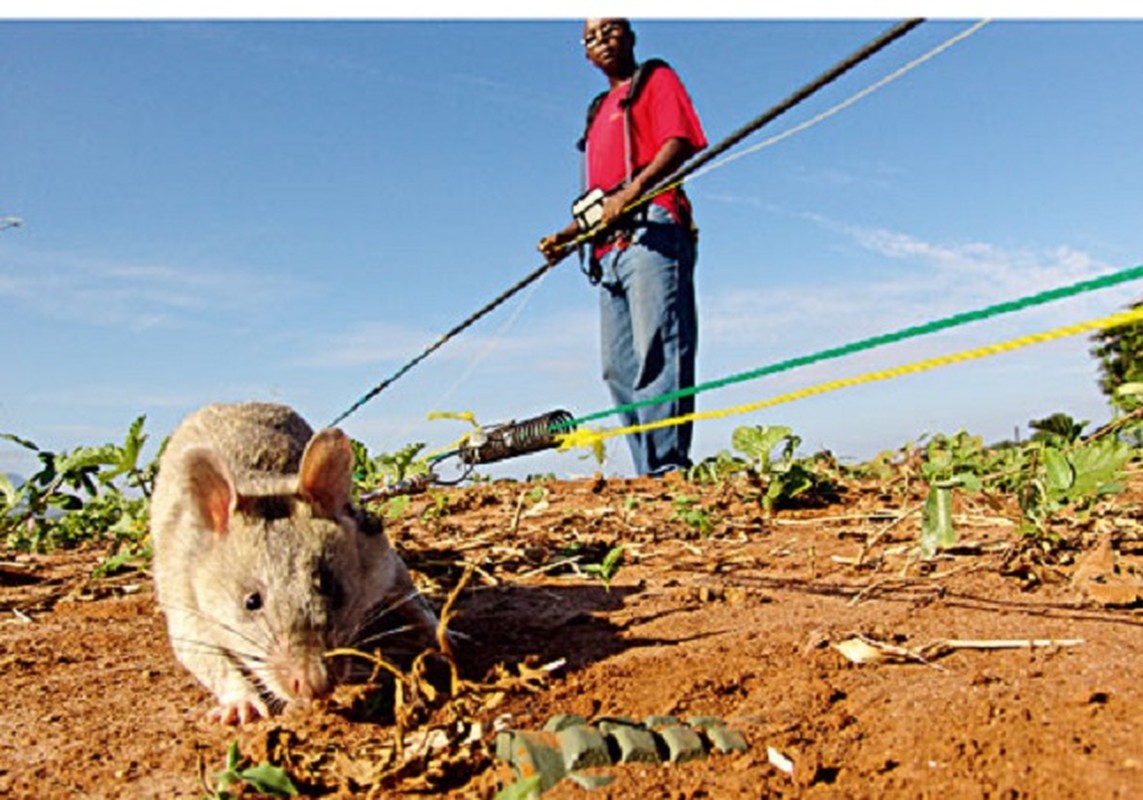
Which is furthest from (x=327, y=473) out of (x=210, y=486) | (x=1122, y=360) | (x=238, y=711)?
(x=1122, y=360)

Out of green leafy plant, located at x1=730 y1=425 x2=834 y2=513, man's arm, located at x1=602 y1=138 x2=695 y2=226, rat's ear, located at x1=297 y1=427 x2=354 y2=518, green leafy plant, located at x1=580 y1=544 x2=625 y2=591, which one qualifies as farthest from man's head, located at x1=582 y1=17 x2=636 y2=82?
rat's ear, located at x1=297 y1=427 x2=354 y2=518

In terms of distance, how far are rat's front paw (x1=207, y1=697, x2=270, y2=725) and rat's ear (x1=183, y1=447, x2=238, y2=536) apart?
679 millimetres

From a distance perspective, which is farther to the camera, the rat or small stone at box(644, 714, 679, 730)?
the rat

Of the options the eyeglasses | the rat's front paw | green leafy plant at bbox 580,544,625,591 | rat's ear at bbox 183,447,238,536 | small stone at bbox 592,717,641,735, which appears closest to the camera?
small stone at bbox 592,717,641,735

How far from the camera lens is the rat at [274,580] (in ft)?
10.5

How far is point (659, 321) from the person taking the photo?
8688 mm

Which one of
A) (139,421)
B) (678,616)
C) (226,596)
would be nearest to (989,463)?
(678,616)

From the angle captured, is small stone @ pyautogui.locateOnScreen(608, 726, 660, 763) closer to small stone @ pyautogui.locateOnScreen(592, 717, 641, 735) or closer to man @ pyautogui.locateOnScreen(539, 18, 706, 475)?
small stone @ pyautogui.locateOnScreen(592, 717, 641, 735)

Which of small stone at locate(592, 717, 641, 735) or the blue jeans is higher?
the blue jeans

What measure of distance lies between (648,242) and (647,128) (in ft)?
3.71

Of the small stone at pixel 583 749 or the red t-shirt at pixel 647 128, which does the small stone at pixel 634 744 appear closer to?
the small stone at pixel 583 749

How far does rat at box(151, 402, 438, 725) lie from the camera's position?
3.21 m

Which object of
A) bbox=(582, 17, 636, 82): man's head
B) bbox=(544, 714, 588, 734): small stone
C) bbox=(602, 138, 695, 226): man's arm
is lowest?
bbox=(544, 714, 588, 734): small stone

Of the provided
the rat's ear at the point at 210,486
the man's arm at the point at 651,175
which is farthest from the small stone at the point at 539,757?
the man's arm at the point at 651,175
